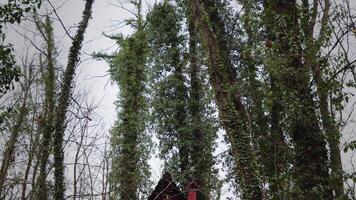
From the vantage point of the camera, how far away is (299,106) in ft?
25.0

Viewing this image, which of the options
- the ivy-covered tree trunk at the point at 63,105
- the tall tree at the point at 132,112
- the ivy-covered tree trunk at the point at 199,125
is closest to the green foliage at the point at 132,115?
the tall tree at the point at 132,112

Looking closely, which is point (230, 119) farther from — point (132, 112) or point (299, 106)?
point (132, 112)

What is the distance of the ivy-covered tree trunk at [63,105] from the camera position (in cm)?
1280

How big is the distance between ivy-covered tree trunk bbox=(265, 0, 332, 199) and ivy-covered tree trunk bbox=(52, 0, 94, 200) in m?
6.00

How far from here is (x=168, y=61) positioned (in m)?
21.6

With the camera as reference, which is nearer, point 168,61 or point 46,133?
point 46,133

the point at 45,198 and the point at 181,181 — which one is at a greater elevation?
the point at 181,181

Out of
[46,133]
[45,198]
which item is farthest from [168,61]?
A: [45,198]

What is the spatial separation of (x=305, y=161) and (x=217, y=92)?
230 centimetres

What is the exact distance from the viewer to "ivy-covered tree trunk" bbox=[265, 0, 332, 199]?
24.3 ft

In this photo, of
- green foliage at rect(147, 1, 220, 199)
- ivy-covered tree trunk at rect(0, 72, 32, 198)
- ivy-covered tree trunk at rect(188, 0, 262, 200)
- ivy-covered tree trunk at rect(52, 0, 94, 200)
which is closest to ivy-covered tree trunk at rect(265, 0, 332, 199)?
ivy-covered tree trunk at rect(188, 0, 262, 200)

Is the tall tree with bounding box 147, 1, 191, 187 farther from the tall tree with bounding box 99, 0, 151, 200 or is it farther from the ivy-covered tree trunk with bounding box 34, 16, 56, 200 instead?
the ivy-covered tree trunk with bounding box 34, 16, 56, 200

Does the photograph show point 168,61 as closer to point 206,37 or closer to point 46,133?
point 46,133

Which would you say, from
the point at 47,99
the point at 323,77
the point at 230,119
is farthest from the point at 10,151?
the point at 47,99
